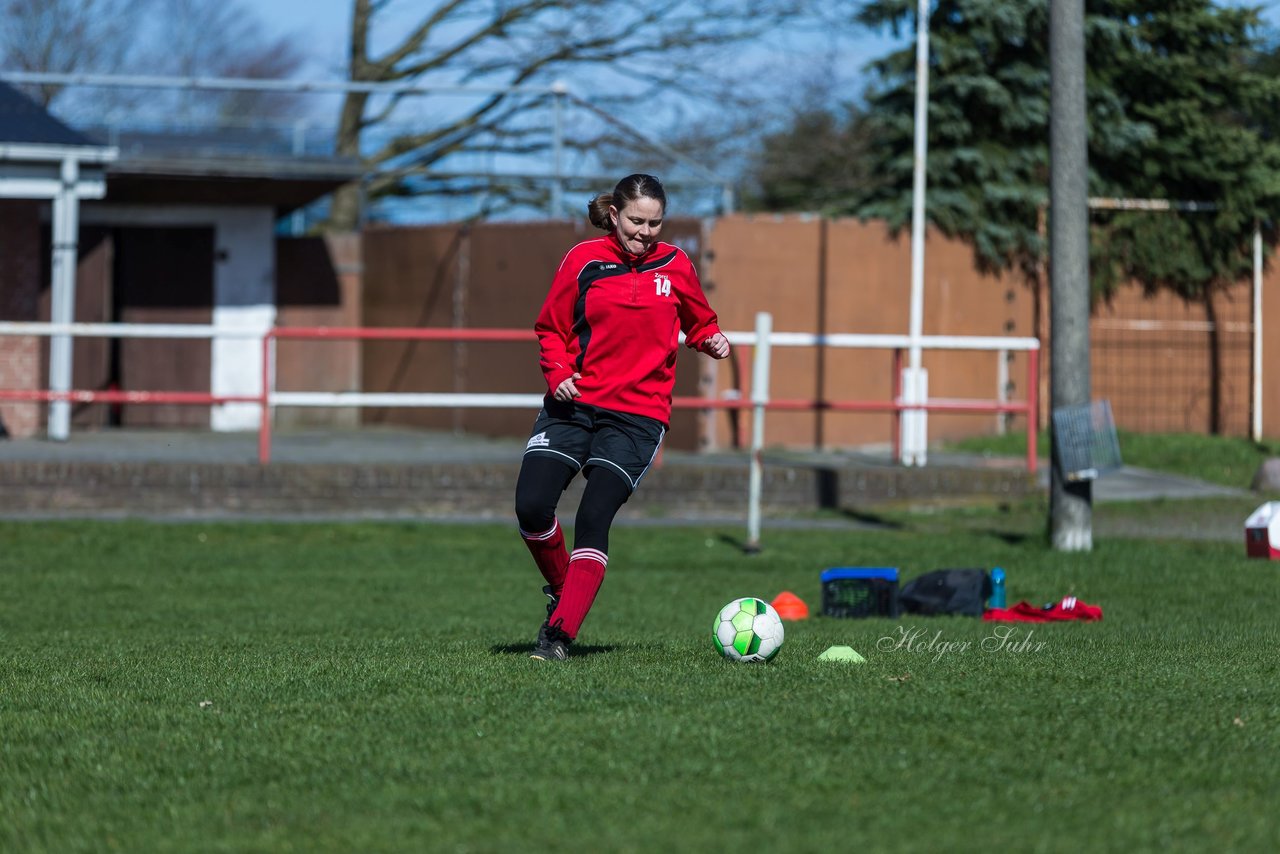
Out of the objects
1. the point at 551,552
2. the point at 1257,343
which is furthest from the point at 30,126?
the point at 551,552

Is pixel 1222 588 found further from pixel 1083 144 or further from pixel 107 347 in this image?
pixel 107 347

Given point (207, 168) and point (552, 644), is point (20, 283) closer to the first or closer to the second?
point (207, 168)

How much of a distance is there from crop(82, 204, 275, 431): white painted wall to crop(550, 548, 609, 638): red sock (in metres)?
16.9

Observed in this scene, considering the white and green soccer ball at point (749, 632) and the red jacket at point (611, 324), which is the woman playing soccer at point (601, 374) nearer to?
the red jacket at point (611, 324)

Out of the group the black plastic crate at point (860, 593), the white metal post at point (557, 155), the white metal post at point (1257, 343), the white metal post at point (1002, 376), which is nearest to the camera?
the black plastic crate at point (860, 593)

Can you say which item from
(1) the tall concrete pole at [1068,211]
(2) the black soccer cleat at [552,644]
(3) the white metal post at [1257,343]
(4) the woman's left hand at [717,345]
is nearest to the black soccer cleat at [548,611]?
(2) the black soccer cleat at [552,644]

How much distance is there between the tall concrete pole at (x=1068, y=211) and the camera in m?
11.9

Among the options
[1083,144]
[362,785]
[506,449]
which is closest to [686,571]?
[1083,144]

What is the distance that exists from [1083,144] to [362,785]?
8909 millimetres

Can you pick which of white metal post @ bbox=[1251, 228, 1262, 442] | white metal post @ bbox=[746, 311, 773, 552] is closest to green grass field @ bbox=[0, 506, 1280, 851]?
white metal post @ bbox=[746, 311, 773, 552]

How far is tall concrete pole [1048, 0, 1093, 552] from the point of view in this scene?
39.0 ft

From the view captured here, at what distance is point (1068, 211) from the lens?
1195 centimetres

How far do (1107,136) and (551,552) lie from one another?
16.4 meters

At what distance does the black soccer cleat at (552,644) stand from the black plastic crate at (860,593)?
3272mm
